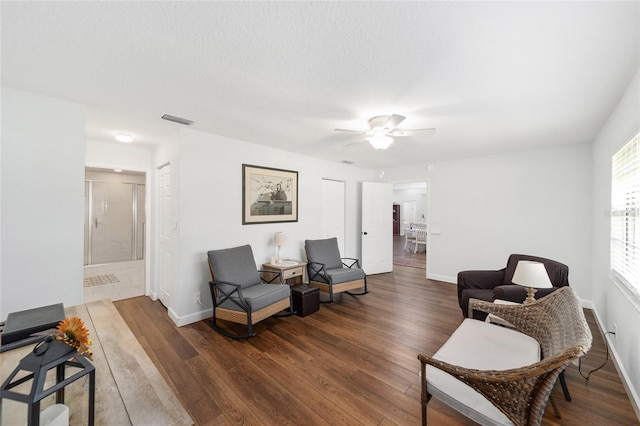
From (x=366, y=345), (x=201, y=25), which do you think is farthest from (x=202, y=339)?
(x=201, y=25)

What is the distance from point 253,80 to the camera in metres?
1.94

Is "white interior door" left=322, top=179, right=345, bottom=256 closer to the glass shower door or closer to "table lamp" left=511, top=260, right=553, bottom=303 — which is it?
"table lamp" left=511, top=260, right=553, bottom=303

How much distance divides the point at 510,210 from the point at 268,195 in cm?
405

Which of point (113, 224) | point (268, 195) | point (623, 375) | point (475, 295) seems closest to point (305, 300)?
point (268, 195)

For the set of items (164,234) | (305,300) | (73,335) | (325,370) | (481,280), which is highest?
(164,234)

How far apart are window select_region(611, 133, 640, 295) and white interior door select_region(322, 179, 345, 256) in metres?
3.81

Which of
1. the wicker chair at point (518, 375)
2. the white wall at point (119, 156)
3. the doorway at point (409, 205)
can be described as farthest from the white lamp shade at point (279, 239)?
the doorway at point (409, 205)

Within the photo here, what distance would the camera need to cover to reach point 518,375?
1.21 metres

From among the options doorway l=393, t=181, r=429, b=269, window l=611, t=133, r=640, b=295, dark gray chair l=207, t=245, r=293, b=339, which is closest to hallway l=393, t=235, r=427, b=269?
doorway l=393, t=181, r=429, b=269

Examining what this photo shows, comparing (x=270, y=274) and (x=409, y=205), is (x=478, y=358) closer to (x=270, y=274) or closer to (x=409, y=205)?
(x=270, y=274)

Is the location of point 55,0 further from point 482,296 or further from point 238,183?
point 482,296

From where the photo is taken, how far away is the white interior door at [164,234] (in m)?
3.50

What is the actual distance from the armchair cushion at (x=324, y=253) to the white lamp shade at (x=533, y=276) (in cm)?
258

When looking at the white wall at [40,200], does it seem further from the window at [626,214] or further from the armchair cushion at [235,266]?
the window at [626,214]
